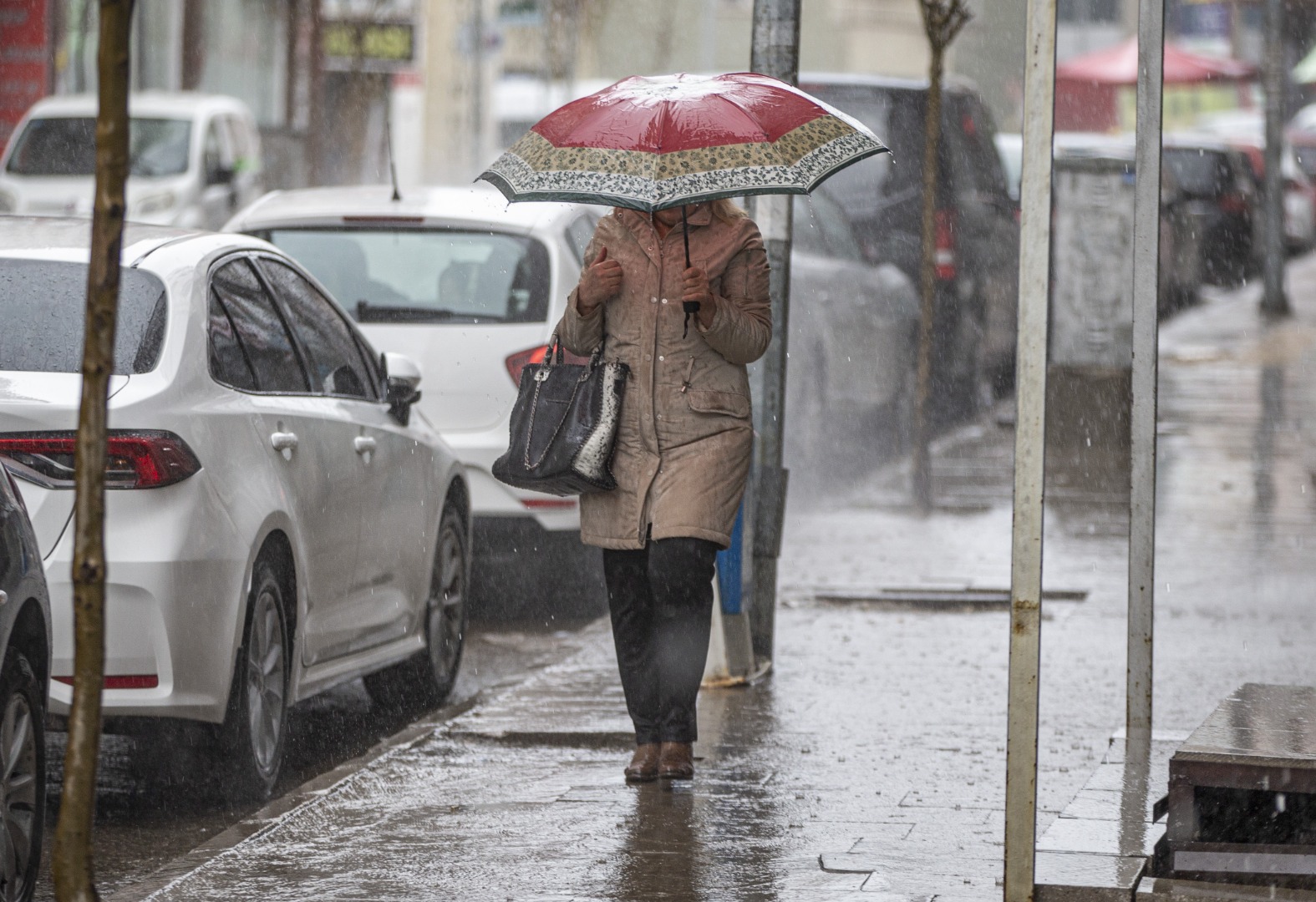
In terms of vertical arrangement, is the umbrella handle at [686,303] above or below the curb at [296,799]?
above

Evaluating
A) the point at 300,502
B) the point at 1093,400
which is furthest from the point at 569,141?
the point at 1093,400

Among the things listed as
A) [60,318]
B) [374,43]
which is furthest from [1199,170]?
[60,318]

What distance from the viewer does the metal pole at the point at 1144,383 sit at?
6680 millimetres

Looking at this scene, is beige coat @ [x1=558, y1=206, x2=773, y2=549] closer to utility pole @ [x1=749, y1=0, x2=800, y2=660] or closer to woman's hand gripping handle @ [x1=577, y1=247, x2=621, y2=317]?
woman's hand gripping handle @ [x1=577, y1=247, x2=621, y2=317]

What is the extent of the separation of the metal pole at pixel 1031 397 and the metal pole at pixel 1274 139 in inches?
881

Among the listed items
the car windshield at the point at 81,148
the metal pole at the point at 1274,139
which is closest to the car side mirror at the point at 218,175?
the car windshield at the point at 81,148

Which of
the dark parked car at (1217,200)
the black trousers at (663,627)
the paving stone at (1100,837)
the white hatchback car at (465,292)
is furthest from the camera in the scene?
the dark parked car at (1217,200)

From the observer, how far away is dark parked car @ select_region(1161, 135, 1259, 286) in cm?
2941

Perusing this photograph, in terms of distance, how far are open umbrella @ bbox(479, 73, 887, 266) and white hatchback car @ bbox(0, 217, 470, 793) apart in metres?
0.98

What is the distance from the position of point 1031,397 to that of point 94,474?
190 cm

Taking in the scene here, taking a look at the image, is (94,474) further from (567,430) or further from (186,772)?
(186,772)

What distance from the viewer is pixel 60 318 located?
6.40m

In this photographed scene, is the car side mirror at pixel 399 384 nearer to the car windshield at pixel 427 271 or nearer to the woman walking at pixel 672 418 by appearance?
the woman walking at pixel 672 418

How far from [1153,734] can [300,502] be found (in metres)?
2.50
